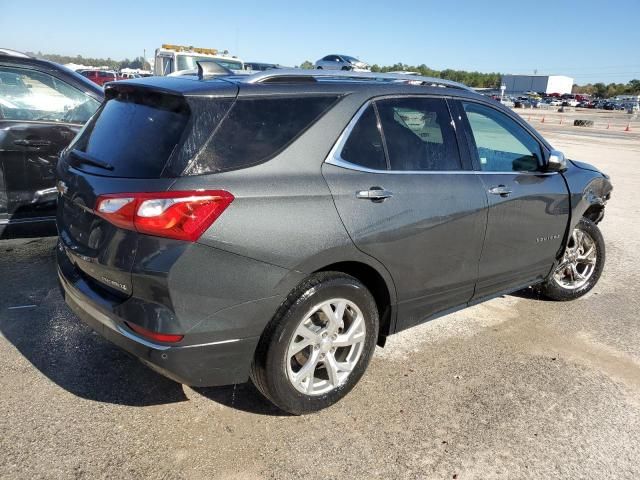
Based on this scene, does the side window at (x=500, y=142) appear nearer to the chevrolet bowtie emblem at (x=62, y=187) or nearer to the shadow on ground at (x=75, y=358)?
the shadow on ground at (x=75, y=358)

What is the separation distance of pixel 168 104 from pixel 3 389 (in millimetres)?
1902

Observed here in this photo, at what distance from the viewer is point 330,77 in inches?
122

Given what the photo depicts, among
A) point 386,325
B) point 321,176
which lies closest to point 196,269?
point 321,176

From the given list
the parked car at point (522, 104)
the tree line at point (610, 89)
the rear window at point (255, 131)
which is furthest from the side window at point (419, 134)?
the tree line at point (610, 89)

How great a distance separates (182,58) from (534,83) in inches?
4411

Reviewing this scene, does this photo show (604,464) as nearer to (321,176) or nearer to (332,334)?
(332,334)

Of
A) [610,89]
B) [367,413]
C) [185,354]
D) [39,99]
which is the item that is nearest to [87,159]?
[185,354]

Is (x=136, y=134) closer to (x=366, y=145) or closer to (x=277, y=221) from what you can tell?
(x=277, y=221)

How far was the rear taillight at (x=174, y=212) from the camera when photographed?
227 centimetres

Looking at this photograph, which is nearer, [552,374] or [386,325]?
[386,325]

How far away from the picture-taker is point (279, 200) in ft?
8.14

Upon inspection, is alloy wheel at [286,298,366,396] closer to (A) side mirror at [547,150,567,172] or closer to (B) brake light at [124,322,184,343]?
(B) brake light at [124,322,184,343]

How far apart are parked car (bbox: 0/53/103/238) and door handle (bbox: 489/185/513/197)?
3503 millimetres

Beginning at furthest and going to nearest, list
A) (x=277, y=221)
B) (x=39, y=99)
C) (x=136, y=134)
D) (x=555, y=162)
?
(x=39, y=99), (x=555, y=162), (x=136, y=134), (x=277, y=221)
